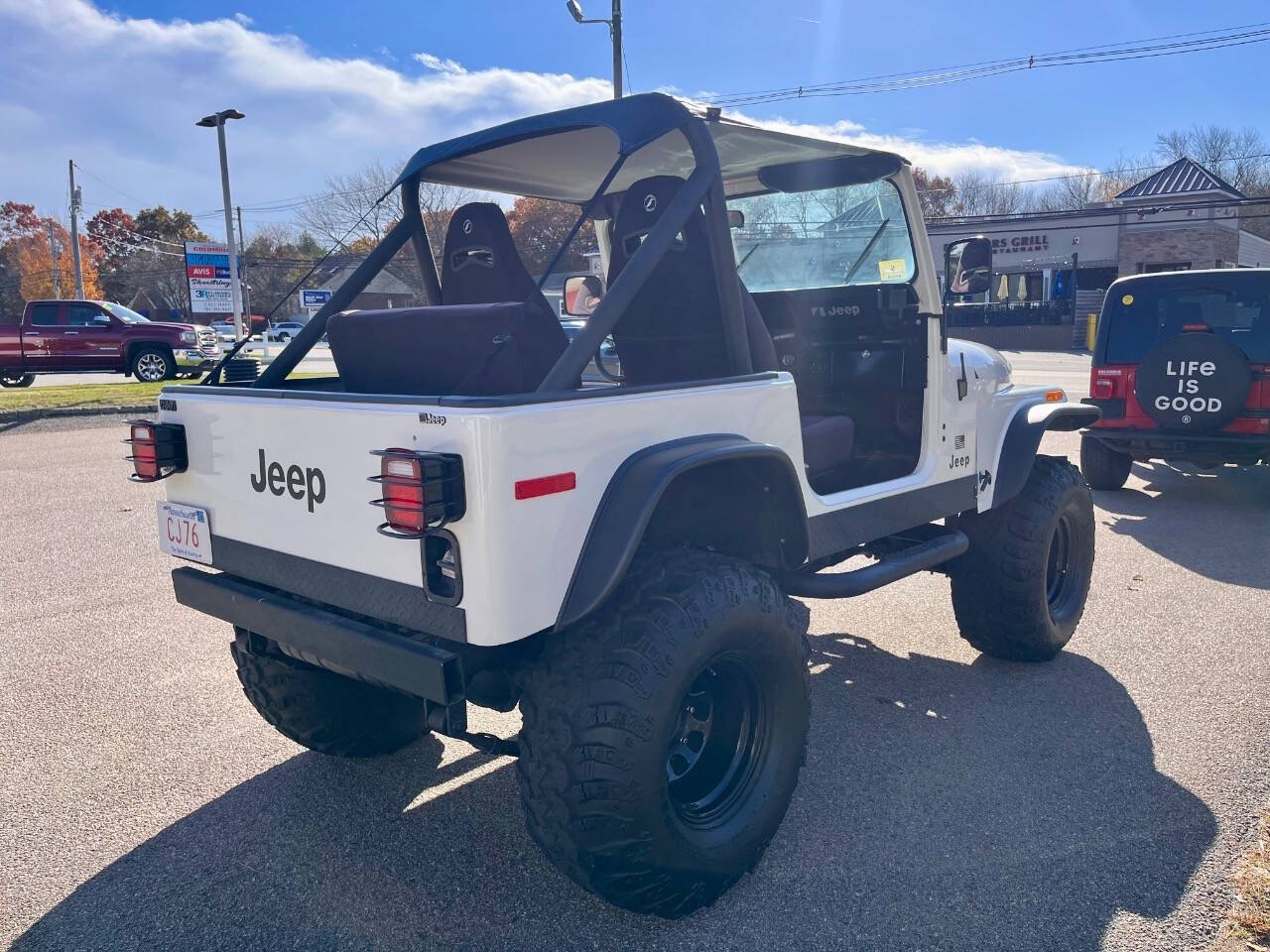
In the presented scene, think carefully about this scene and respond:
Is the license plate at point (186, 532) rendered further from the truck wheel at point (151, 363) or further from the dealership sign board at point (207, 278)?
the dealership sign board at point (207, 278)

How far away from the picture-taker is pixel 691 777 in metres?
2.94

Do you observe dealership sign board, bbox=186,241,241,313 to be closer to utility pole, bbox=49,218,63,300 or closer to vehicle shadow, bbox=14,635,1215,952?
vehicle shadow, bbox=14,635,1215,952

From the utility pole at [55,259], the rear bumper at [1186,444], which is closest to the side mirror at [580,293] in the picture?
the rear bumper at [1186,444]

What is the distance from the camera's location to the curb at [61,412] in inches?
512

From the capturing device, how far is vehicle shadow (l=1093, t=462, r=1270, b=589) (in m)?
6.36

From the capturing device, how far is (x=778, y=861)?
9.70 feet

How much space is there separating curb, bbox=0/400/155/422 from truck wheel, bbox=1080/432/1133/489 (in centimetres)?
1225

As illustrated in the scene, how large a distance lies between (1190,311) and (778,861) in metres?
7.30

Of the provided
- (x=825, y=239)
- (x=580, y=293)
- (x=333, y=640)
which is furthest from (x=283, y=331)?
(x=333, y=640)

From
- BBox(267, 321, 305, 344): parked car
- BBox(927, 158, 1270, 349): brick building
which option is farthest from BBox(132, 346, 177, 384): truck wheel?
BBox(267, 321, 305, 344): parked car

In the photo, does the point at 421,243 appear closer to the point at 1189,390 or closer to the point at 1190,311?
the point at 1189,390

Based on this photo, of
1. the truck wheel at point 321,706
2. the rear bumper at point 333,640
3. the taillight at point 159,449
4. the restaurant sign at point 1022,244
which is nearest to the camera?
the rear bumper at point 333,640

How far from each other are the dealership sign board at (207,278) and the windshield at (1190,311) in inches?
869

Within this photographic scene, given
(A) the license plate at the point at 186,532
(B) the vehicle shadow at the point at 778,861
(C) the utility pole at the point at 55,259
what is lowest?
(B) the vehicle shadow at the point at 778,861
